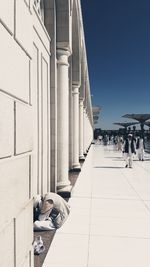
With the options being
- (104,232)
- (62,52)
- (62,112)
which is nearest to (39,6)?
(62,52)

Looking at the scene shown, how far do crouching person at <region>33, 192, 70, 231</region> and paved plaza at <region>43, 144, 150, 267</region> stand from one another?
0.18m

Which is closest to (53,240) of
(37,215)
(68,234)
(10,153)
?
(68,234)

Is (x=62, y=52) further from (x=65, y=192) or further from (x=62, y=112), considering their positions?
(x=65, y=192)

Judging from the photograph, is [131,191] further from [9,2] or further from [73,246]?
[9,2]

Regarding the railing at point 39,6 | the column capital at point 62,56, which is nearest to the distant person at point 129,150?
the column capital at point 62,56

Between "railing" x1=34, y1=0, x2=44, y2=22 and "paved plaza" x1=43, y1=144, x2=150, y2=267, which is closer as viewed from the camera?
"paved plaza" x1=43, y1=144, x2=150, y2=267

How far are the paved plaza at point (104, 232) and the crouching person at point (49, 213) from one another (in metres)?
0.18

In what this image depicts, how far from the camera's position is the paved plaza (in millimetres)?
4180

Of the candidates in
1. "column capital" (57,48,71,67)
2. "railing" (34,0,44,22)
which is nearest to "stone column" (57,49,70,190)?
"column capital" (57,48,71,67)

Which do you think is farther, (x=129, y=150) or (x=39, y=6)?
(x=129, y=150)

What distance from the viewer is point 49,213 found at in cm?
556

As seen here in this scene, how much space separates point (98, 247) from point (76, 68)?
10482 mm

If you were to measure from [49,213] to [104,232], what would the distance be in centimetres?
112

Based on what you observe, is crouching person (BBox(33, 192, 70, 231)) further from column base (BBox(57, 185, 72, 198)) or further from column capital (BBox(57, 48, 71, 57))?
column capital (BBox(57, 48, 71, 57))
